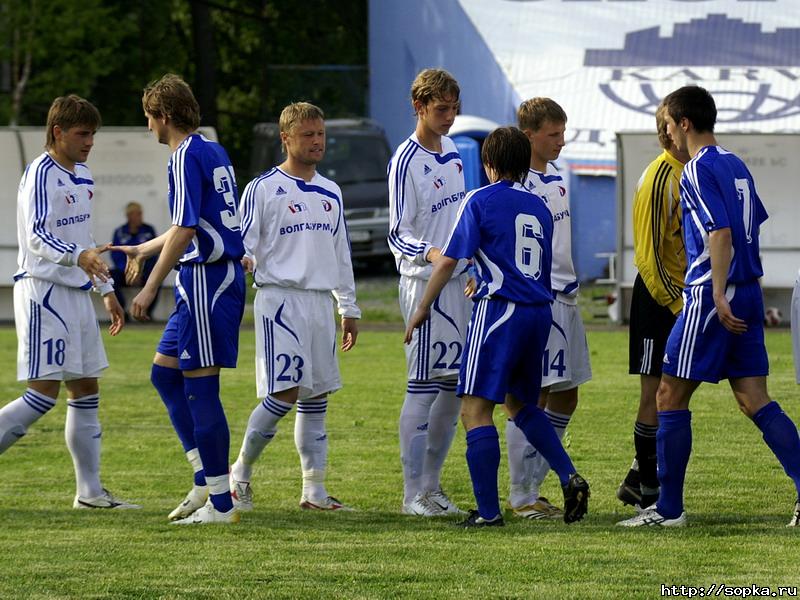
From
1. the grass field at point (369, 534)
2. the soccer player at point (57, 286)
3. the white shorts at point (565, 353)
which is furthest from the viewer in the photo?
the soccer player at point (57, 286)

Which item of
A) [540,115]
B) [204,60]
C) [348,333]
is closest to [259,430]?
[348,333]

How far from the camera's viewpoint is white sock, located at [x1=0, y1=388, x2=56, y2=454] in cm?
803

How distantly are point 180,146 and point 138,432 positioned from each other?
4.48m

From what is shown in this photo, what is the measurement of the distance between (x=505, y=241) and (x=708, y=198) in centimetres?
92

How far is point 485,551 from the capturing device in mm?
6469

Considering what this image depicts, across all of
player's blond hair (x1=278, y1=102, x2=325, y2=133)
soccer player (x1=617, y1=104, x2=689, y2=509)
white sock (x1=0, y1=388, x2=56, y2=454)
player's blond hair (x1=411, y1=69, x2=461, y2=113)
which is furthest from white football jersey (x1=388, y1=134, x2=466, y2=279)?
white sock (x1=0, y1=388, x2=56, y2=454)

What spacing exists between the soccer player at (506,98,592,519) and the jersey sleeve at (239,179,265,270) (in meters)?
1.34

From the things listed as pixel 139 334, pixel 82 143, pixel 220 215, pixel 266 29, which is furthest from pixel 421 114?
pixel 266 29

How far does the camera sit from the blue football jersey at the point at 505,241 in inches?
278

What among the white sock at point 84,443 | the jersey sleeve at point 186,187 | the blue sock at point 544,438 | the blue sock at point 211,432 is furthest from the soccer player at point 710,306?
the white sock at point 84,443

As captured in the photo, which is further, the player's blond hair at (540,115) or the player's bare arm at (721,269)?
the player's blond hair at (540,115)

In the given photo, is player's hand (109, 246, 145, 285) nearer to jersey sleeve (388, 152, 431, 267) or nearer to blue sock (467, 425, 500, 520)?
jersey sleeve (388, 152, 431, 267)

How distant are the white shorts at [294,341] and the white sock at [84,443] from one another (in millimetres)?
1060

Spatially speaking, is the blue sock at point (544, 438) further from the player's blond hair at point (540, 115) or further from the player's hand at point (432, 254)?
the player's blond hair at point (540, 115)
